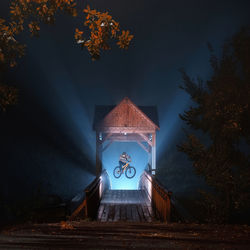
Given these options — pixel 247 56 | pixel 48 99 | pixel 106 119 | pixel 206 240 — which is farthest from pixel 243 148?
pixel 48 99

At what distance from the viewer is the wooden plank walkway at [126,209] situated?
10062mm

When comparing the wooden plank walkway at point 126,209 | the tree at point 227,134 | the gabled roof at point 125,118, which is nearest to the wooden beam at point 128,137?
the gabled roof at point 125,118

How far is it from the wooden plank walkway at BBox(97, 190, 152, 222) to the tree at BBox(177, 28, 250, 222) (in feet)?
8.74

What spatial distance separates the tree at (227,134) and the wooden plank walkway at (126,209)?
105 inches

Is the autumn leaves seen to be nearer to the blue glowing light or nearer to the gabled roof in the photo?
the gabled roof

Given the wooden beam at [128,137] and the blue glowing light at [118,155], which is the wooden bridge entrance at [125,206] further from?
the blue glowing light at [118,155]

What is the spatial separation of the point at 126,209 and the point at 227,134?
5.58 metres

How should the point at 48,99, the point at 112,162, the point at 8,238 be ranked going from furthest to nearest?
the point at 112,162, the point at 48,99, the point at 8,238

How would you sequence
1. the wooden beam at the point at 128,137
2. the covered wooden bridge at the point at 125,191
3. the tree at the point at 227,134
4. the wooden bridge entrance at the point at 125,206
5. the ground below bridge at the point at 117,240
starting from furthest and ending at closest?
the wooden beam at the point at 128,137, the covered wooden bridge at the point at 125,191, the tree at the point at 227,134, the wooden bridge entrance at the point at 125,206, the ground below bridge at the point at 117,240

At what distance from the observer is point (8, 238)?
3.90 m

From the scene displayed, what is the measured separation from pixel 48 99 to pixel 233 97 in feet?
118

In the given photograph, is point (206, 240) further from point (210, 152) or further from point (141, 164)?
point (141, 164)

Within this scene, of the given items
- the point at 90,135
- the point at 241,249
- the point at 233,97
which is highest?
the point at 90,135

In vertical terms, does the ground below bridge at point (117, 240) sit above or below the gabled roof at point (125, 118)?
below
